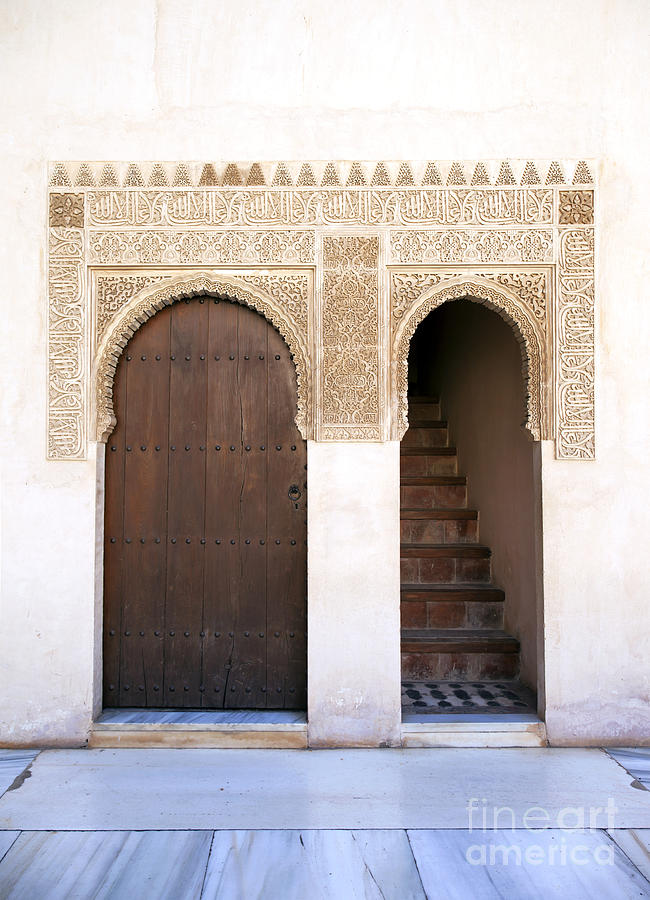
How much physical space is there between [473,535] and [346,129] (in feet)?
8.83

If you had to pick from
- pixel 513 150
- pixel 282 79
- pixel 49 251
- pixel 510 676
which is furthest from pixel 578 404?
pixel 49 251

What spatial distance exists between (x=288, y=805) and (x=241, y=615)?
0.91 metres

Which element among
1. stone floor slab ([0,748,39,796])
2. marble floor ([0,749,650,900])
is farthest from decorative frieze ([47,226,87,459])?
marble floor ([0,749,650,900])

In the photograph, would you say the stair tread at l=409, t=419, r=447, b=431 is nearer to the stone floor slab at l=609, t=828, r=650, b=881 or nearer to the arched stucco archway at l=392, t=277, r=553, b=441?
the arched stucco archway at l=392, t=277, r=553, b=441

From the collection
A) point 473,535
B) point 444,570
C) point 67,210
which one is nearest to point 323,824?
point 444,570

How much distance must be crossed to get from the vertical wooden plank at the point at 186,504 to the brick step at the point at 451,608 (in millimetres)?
1377

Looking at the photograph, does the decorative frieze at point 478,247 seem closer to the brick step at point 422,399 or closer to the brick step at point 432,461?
the brick step at point 432,461

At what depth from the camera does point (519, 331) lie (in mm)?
3102

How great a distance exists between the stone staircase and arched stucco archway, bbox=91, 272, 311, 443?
5.00ft

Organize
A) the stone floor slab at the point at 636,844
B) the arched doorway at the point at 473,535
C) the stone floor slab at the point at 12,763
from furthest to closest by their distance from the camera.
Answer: the arched doorway at the point at 473,535 < the stone floor slab at the point at 12,763 < the stone floor slab at the point at 636,844

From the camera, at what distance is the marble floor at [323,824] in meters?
1.97

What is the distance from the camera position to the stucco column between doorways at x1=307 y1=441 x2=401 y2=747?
2.97 metres

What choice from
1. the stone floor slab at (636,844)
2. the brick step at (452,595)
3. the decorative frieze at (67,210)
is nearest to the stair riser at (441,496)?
the brick step at (452,595)

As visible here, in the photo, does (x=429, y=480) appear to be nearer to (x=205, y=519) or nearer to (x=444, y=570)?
(x=444, y=570)
